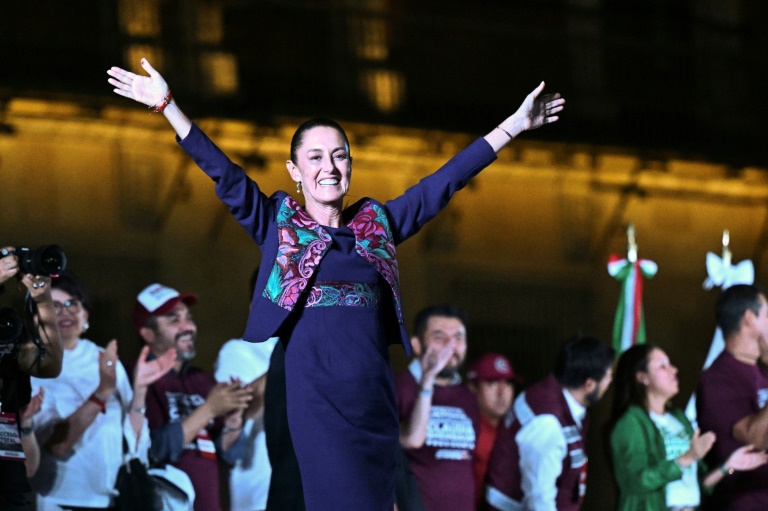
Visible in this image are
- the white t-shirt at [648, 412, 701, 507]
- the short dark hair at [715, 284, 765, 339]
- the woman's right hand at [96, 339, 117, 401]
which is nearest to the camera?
the woman's right hand at [96, 339, 117, 401]

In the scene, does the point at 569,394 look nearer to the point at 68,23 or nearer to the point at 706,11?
the point at 68,23

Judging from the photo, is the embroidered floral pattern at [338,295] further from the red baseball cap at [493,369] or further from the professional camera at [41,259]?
the red baseball cap at [493,369]

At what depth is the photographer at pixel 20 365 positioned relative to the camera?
5.10m

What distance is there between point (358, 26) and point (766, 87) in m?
2.90

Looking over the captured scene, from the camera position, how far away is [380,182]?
8.50m

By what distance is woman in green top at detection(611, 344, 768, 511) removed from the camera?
6613 millimetres

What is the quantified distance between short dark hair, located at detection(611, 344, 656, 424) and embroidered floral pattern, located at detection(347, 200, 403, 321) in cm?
343

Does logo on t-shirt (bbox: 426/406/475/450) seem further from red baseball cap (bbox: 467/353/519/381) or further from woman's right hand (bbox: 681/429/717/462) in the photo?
woman's right hand (bbox: 681/429/717/462)

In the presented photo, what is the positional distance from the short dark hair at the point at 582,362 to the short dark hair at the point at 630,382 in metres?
0.10

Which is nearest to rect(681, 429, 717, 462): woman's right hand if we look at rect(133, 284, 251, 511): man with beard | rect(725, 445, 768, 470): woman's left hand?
rect(725, 445, 768, 470): woman's left hand

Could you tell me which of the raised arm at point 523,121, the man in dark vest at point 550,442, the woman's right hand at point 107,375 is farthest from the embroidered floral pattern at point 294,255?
the man in dark vest at point 550,442

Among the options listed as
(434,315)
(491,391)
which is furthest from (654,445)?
(434,315)

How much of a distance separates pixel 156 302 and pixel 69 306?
52cm

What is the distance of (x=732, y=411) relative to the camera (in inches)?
263
